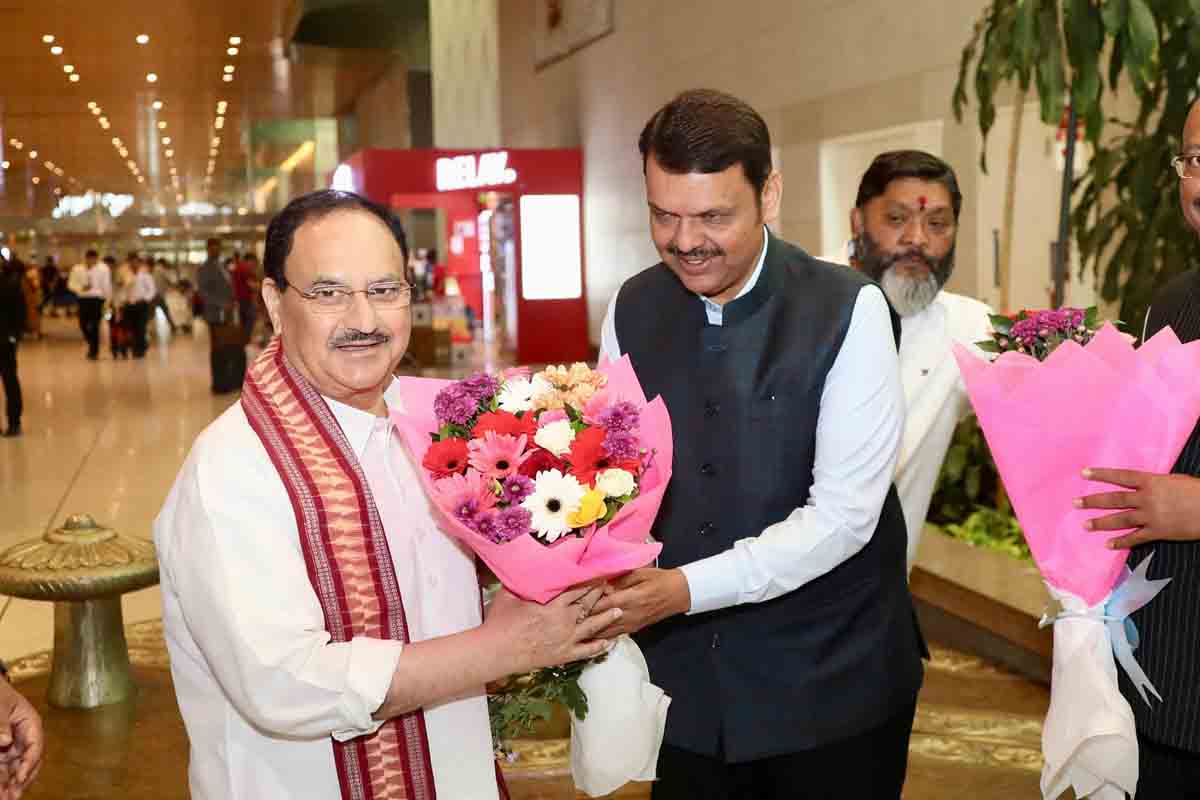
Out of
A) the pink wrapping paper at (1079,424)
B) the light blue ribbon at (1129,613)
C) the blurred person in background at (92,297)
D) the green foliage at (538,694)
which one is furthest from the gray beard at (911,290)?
the blurred person in background at (92,297)

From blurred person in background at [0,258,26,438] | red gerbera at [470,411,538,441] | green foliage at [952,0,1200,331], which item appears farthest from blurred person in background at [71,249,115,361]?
red gerbera at [470,411,538,441]

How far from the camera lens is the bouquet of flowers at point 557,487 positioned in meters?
1.68

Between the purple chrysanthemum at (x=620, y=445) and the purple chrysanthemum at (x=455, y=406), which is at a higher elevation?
the purple chrysanthemum at (x=455, y=406)

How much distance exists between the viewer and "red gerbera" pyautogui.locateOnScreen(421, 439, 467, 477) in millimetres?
1710

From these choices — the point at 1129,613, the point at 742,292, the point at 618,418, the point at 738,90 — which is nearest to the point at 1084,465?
the point at 1129,613

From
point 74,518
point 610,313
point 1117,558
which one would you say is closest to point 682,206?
point 610,313

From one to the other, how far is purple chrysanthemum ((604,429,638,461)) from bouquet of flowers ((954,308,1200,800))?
2.32 ft

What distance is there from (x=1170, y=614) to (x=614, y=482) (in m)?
1.00

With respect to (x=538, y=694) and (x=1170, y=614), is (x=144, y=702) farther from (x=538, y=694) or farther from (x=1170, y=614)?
(x=1170, y=614)

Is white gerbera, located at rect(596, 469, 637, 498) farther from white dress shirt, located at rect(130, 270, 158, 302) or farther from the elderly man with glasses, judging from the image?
white dress shirt, located at rect(130, 270, 158, 302)

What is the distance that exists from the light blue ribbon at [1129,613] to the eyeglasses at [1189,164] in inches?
23.6

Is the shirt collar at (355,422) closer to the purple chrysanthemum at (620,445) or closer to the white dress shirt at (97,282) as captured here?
the purple chrysanthemum at (620,445)

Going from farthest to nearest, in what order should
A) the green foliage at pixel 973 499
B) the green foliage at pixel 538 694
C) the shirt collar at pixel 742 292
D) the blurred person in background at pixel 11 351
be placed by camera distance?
the blurred person in background at pixel 11 351 → the green foliage at pixel 973 499 → the shirt collar at pixel 742 292 → the green foliage at pixel 538 694

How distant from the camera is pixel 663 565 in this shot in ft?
7.43
